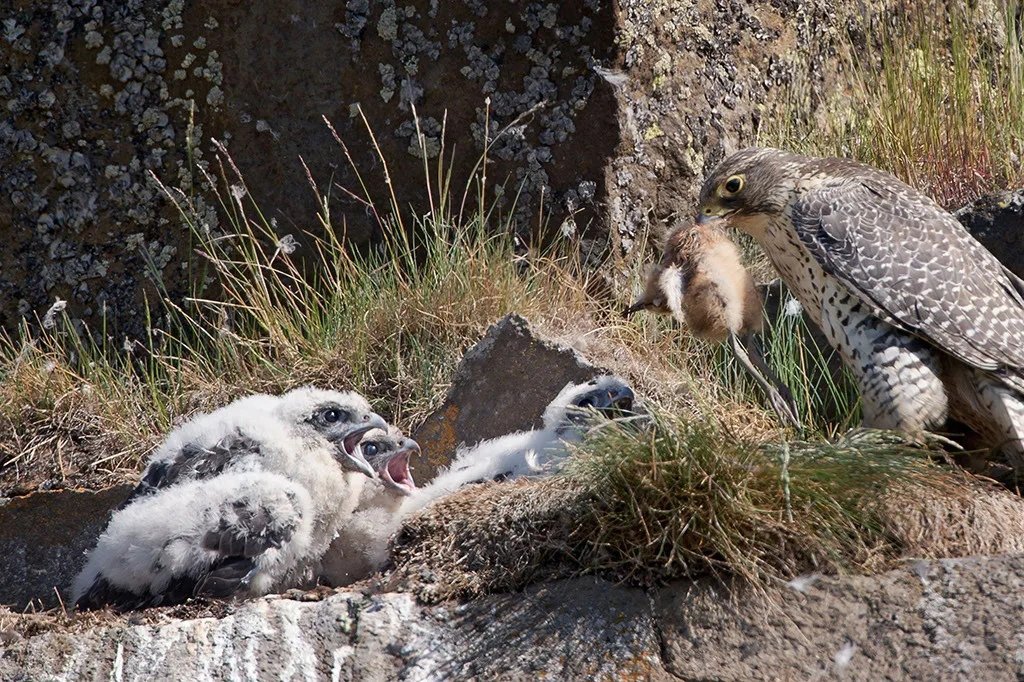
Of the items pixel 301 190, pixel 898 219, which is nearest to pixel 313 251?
pixel 301 190

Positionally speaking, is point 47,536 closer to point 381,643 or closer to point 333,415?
point 333,415

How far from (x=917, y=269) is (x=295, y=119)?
2747mm

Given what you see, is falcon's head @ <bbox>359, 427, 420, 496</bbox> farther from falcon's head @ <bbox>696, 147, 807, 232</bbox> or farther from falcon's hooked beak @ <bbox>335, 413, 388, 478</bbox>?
falcon's head @ <bbox>696, 147, 807, 232</bbox>

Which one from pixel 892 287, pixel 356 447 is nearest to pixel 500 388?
pixel 356 447

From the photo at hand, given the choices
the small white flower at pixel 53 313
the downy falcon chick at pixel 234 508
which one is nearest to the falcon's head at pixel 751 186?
the downy falcon chick at pixel 234 508

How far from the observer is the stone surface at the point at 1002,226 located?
5125 millimetres

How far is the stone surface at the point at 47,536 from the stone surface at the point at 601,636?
3.73ft

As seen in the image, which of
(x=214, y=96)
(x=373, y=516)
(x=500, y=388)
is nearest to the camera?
(x=373, y=516)

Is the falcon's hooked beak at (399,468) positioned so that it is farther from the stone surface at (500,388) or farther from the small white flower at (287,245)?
the small white flower at (287,245)

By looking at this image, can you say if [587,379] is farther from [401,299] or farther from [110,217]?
[110,217]

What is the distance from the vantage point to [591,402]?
429 cm

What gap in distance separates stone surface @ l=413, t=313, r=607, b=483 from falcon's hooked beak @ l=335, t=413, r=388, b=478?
582 mm

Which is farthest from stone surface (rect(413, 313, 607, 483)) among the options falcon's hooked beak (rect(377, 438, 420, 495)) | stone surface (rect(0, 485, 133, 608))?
stone surface (rect(0, 485, 133, 608))

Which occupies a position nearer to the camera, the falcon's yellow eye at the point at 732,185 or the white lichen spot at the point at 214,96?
the falcon's yellow eye at the point at 732,185
